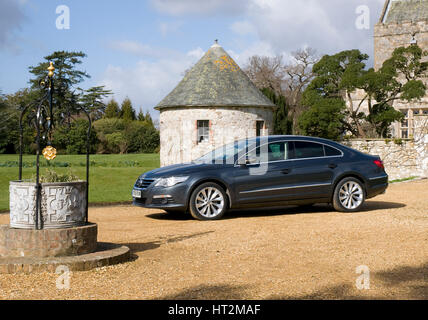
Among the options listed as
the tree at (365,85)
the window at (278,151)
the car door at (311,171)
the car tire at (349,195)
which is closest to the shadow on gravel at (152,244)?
the window at (278,151)

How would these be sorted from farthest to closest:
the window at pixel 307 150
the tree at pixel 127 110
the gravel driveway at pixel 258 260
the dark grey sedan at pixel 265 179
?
the tree at pixel 127 110 < the window at pixel 307 150 < the dark grey sedan at pixel 265 179 < the gravel driveway at pixel 258 260

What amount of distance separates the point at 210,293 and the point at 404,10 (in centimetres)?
4758

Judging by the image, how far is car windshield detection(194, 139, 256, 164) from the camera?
11289 millimetres

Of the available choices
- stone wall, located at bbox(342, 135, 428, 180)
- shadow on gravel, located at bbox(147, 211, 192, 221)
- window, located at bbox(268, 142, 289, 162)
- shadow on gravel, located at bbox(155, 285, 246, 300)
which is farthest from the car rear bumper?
stone wall, located at bbox(342, 135, 428, 180)

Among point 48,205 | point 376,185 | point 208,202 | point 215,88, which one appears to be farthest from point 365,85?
point 48,205

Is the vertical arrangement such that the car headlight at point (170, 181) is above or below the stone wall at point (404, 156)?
below

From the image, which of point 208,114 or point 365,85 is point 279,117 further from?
point 208,114

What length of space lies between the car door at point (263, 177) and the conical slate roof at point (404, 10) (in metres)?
39.3

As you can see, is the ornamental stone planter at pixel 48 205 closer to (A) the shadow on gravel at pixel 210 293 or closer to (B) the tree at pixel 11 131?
(A) the shadow on gravel at pixel 210 293

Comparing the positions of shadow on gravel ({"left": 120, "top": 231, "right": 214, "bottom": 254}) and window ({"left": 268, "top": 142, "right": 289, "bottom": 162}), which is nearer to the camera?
shadow on gravel ({"left": 120, "top": 231, "right": 214, "bottom": 254})

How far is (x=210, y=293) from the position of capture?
5.34 m

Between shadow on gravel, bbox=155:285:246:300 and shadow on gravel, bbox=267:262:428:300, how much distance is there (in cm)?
39

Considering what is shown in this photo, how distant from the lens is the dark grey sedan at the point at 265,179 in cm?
1074

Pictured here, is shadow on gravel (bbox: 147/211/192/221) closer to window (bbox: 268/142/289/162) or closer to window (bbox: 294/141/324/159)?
window (bbox: 268/142/289/162)
